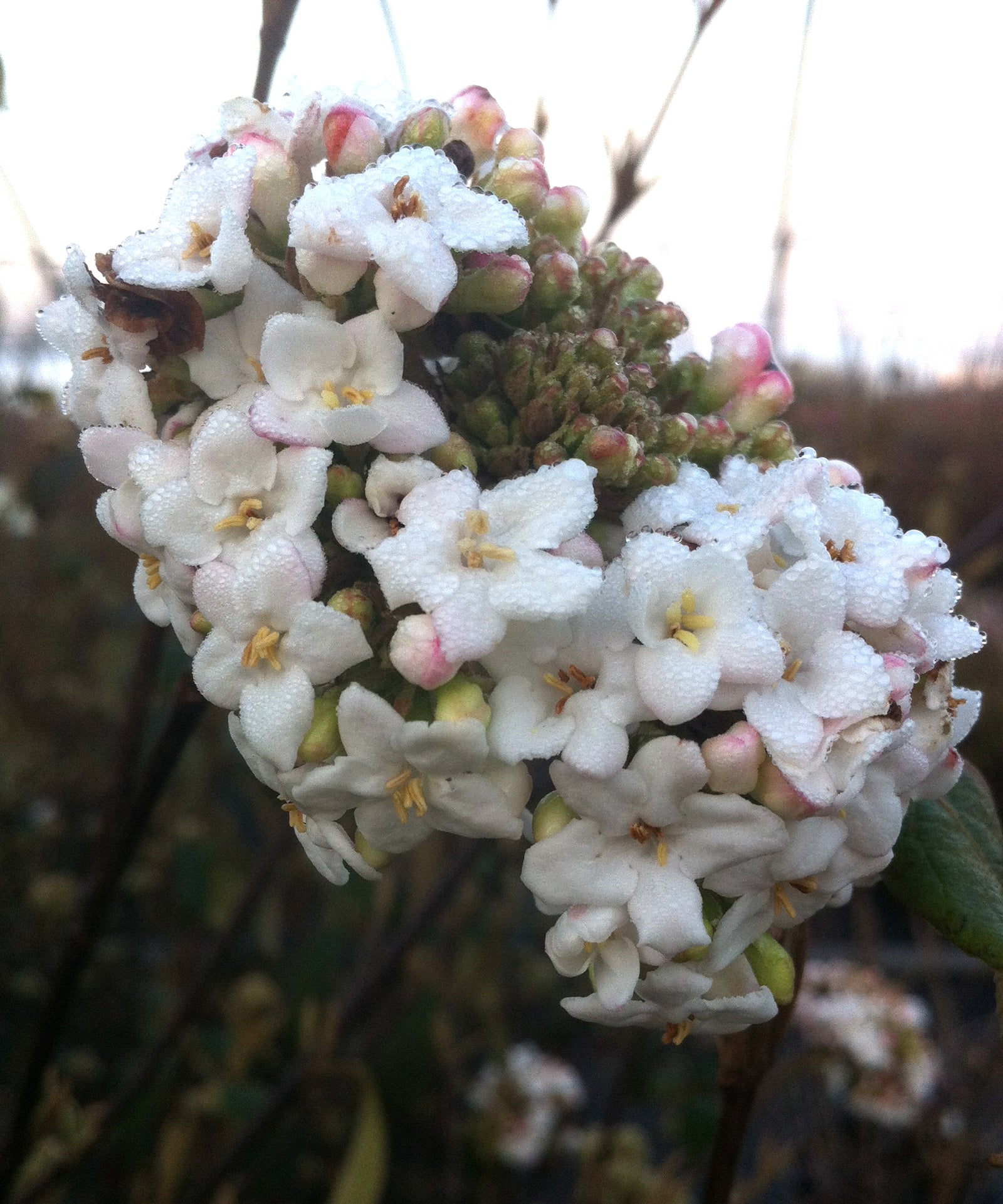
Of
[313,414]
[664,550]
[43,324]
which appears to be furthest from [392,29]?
[664,550]

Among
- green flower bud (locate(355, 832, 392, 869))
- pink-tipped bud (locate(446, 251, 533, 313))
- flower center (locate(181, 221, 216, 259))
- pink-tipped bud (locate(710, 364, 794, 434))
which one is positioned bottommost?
green flower bud (locate(355, 832, 392, 869))

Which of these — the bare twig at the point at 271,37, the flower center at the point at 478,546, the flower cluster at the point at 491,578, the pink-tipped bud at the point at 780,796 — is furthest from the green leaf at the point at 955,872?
the bare twig at the point at 271,37

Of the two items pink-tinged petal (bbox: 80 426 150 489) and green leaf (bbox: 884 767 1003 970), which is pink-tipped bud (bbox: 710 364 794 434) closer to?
green leaf (bbox: 884 767 1003 970)

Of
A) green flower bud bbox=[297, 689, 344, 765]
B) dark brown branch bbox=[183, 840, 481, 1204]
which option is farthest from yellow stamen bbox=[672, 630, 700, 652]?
dark brown branch bbox=[183, 840, 481, 1204]

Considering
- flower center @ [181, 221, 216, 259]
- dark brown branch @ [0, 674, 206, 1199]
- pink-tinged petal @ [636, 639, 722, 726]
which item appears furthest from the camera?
dark brown branch @ [0, 674, 206, 1199]

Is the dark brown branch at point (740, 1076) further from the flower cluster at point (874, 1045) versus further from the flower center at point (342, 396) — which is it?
the flower cluster at point (874, 1045)

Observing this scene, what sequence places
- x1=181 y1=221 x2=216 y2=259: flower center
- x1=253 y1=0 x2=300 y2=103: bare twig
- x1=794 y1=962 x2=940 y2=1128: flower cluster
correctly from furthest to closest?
x1=794 y1=962 x2=940 y2=1128: flower cluster
x1=253 y1=0 x2=300 y2=103: bare twig
x1=181 y1=221 x2=216 y2=259: flower center

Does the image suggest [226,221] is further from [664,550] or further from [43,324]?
[664,550]
